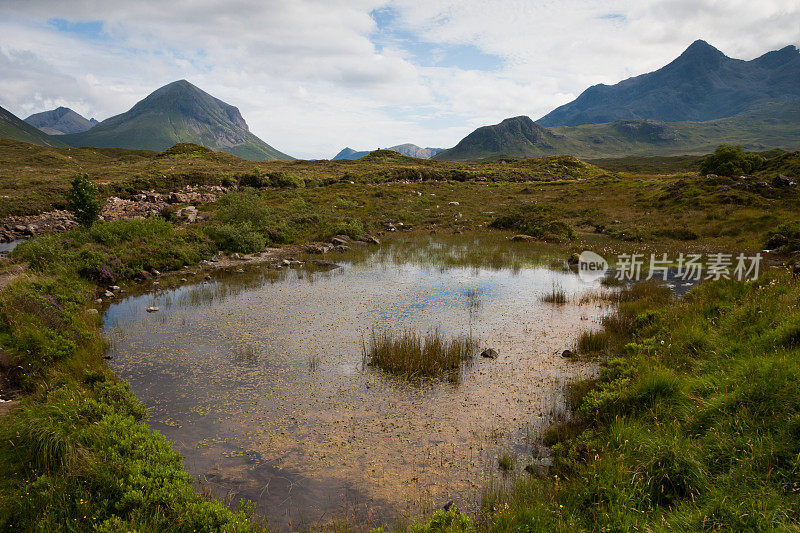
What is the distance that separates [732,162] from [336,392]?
61.0 m

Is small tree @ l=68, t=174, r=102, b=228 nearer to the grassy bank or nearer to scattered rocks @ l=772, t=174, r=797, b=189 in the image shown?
the grassy bank

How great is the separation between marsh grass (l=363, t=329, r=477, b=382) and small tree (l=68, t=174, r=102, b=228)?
69.3ft

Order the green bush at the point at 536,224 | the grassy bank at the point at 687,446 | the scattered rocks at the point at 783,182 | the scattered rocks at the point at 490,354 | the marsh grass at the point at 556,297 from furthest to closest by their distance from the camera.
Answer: the scattered rocks at the point at 783,182
the green bush at the point at 536,224
the marsh grass at the point at 556,297
the scattered rocks at the point at 490,354
the grassy bank at the point at 687,446

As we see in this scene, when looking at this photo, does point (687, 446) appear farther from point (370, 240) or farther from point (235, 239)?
point (370, 240)

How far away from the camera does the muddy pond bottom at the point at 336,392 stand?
6535 mm

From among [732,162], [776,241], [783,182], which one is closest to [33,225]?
[776,241]

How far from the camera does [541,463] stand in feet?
22.5

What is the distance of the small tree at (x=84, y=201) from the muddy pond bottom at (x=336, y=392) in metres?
10.3

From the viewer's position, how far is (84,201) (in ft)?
72.0

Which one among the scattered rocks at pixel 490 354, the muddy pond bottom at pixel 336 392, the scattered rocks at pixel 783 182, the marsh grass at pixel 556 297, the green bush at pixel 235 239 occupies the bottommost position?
the muddy pond bottom at pixel 336 392

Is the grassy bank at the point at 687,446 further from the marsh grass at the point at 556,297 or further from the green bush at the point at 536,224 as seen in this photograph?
the green bush at the point at 536,224

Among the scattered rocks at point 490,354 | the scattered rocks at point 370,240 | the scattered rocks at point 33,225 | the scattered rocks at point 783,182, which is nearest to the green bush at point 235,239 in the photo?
the scattered rocks at point 370,240

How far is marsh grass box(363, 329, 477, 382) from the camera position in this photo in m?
10.4

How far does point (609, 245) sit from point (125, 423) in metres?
30.8
